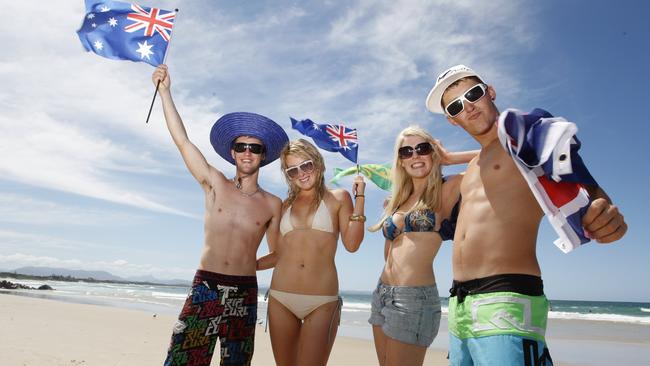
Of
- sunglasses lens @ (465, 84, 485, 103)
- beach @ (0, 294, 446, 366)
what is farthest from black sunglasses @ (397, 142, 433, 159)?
beach @ (0, 294, 446, 366)

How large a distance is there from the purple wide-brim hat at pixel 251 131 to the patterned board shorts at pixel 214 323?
154 cm

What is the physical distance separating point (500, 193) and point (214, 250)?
2669 millimetres

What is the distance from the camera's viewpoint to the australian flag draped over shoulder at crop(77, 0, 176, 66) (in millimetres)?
5578

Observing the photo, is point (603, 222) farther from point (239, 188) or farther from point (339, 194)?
point (239, 188)

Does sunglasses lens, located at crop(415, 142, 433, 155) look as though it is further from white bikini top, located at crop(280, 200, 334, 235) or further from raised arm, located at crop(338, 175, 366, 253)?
white bikini top, located at crop(280, 200, 334, 235)

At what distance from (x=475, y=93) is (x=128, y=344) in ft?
33.1

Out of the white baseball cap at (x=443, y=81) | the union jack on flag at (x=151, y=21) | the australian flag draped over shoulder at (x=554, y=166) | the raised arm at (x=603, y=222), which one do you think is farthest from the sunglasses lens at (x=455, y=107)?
the union jack on flag at (x=151, y=21)

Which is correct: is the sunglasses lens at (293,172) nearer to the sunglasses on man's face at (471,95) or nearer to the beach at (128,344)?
the sunglasses on man's face at (471,95)

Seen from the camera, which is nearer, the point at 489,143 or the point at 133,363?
the point at 489,143

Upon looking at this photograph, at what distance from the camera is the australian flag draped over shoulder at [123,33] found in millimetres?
5578

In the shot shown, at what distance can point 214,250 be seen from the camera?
4145 mm

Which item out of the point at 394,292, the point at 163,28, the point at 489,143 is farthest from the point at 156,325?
the point at 489,143

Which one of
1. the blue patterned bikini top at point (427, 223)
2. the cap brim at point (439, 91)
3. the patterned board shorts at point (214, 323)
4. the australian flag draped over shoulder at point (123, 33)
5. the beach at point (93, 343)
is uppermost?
the australian flag draped over shoulder at point (123, 33)

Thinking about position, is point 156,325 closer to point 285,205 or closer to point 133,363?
point 133,363
